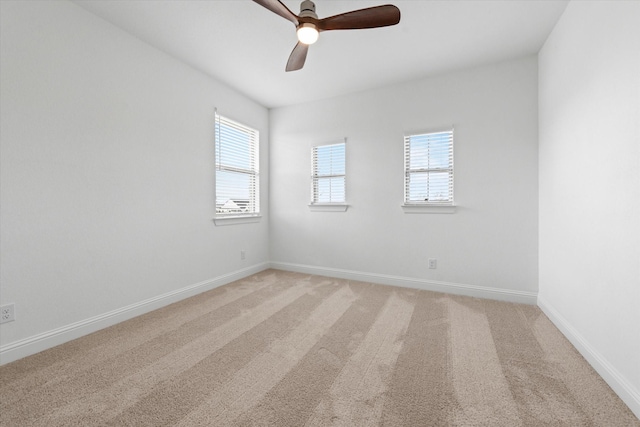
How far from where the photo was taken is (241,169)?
397 centimetres

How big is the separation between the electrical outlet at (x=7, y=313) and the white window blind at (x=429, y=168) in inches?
148

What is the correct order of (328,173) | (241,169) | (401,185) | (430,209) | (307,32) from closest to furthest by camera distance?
(307,32)
(430,209)
(401,185)
(241,169)
(328,173)

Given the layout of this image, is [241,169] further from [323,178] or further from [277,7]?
[277,7]

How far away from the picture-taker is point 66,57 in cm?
213

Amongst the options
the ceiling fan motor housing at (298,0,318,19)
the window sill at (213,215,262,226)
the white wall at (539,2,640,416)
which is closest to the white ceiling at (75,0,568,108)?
the ceiling fan motor housing at (298,0,318,19)

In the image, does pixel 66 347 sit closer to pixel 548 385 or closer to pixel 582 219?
pixel 548 385

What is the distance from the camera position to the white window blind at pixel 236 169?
361 cm

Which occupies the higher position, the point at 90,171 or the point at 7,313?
the point at 90,171

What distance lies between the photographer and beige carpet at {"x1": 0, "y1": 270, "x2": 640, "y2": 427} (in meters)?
1.37

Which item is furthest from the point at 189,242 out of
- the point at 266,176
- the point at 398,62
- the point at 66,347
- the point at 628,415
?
the point at 628,415

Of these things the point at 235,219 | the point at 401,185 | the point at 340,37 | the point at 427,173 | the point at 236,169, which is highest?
the point at 340,37

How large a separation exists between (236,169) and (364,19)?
2614 millimetres

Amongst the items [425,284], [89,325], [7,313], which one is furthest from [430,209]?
[7,313]

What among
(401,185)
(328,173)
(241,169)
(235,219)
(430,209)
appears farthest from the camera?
(328,173)
